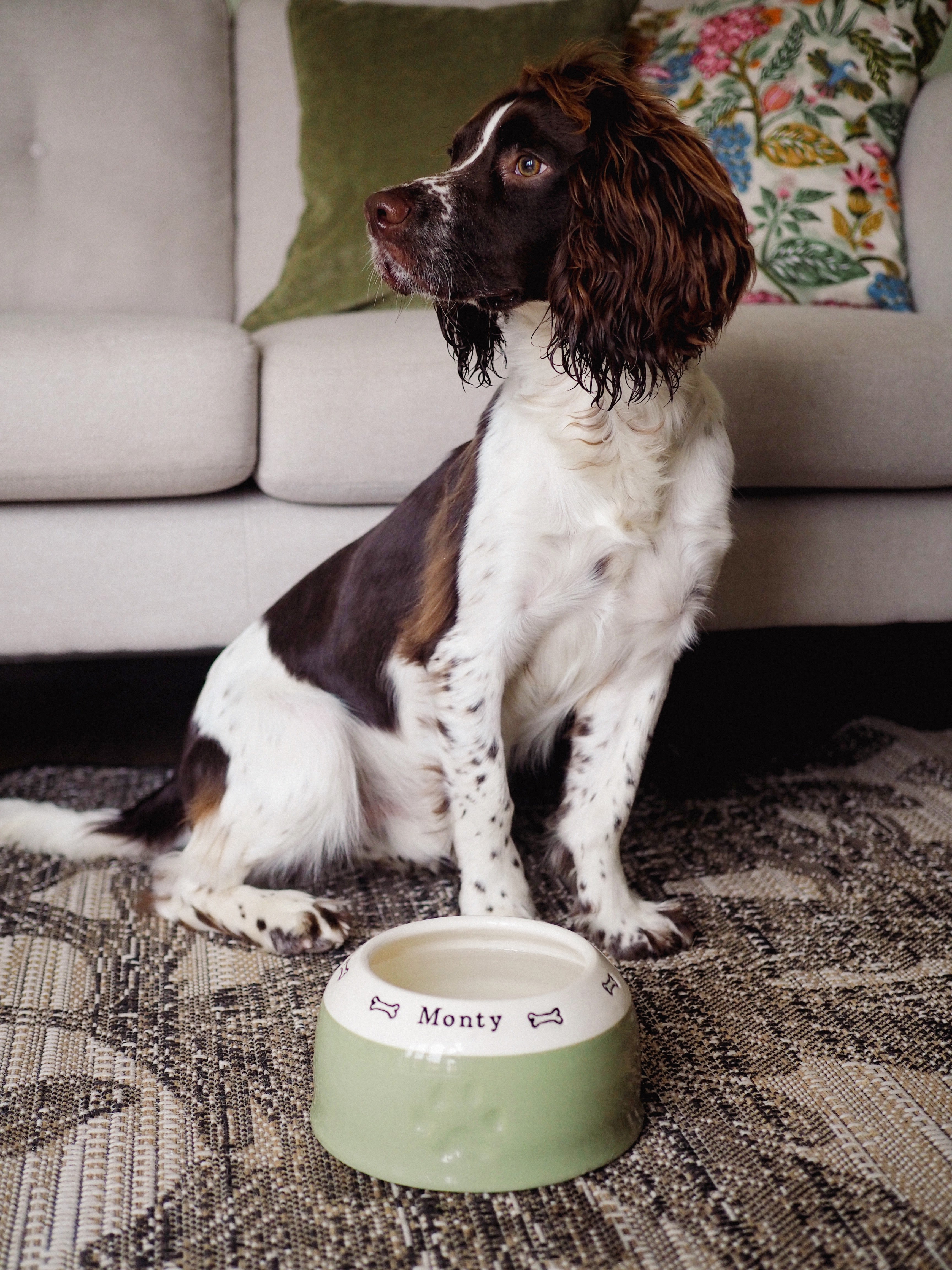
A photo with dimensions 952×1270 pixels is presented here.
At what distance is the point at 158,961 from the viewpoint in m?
1.41

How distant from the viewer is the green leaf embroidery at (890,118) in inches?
95.8

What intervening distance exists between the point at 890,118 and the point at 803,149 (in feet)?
0.72

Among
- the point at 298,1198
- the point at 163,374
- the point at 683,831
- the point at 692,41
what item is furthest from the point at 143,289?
the point at 298,1198

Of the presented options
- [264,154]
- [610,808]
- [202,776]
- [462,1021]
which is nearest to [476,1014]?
[462,1021]

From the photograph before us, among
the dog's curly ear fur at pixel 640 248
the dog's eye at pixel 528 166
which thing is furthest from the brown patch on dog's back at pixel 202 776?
the dog's eye at pixel 528 166

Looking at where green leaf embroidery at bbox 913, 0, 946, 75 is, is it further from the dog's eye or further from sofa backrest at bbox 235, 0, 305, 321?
the dog's eye

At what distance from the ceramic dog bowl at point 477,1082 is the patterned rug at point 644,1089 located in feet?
0.08

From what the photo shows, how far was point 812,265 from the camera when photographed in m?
2.36

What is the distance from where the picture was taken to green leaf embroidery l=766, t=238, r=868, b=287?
2355 mm

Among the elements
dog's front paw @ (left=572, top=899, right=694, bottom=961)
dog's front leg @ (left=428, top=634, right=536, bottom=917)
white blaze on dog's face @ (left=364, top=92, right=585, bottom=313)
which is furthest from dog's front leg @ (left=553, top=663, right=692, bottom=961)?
white blaze on dog's face @ (left=364, top=92, right=585, bottom=313)

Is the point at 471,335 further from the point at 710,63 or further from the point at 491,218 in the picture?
the point at 710,63

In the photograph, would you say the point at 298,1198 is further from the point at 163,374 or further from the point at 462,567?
the point at 163,374

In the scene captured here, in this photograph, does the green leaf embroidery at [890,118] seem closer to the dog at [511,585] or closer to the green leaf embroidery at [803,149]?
the green leaf embroidery at [803,149]

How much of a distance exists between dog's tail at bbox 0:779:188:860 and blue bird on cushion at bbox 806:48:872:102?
1.95 meters
